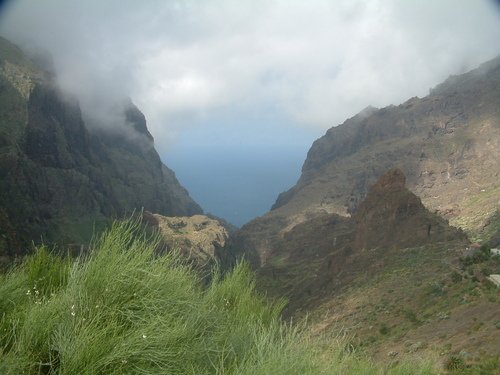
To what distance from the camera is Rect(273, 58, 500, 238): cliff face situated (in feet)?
386

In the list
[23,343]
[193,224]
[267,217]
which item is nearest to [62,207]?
[193,224]

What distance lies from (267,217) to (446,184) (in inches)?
2051

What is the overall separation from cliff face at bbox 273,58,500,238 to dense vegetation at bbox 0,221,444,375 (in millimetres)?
93244

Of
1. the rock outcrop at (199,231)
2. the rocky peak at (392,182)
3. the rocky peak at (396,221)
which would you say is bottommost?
the rock outcrop at (199,231)

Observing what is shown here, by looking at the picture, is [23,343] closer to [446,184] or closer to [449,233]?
[449,233]

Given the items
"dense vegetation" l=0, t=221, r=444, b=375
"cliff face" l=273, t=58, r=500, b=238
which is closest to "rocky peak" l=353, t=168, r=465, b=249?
"cliff face" l=273, t=58, r=500, b=238

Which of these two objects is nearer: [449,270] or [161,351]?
[161,351]

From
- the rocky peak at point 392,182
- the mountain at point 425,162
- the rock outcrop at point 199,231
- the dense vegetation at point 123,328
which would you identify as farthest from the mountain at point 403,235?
the rock outcrop at point 199,231

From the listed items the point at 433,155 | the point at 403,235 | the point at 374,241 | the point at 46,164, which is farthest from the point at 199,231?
the point at 403,235

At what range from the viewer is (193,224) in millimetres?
149750

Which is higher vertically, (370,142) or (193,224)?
(370,142)

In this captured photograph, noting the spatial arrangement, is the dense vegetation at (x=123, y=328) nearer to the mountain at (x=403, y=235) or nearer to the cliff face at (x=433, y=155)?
the mountain at (x=403, y=235)

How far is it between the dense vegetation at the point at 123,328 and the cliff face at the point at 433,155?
93.2 m

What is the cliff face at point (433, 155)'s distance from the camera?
11756cm
